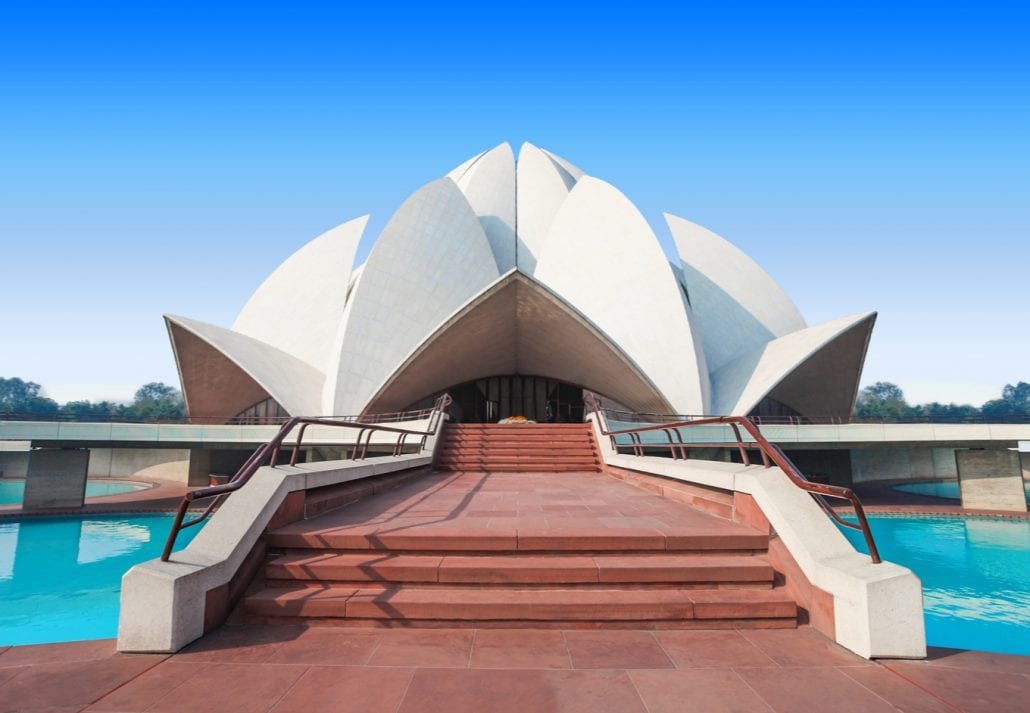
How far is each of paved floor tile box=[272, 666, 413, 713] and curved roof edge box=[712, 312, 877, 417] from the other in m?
19.6

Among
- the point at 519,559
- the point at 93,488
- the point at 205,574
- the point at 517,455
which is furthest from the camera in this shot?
the point at 93,488

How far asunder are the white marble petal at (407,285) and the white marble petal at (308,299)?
14.1 ft

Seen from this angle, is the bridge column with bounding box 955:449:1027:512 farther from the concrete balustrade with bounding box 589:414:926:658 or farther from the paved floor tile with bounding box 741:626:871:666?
the paved floor tile with bounding box 741:626:871:666

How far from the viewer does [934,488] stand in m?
24.3

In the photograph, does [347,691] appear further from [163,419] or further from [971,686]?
[163,419]

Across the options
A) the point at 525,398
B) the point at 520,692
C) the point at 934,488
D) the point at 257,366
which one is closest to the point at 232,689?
the point at 520,692

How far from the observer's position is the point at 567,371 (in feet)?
85.8

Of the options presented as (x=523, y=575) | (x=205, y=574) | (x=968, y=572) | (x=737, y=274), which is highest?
(x=737, y=274)

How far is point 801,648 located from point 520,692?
1704 mm

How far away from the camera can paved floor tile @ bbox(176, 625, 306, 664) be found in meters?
2.94

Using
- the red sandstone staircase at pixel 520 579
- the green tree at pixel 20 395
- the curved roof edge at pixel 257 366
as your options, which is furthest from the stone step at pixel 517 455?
the green tree at pixel 20 395

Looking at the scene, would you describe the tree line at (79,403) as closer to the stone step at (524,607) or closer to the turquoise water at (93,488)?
the turquoise water at (93,488)

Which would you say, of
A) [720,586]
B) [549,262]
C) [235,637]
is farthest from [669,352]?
[235,637]

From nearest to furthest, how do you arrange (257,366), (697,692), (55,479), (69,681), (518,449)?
(697,692)
(69,681)
(518,449)
(55,479)
(257,366)
